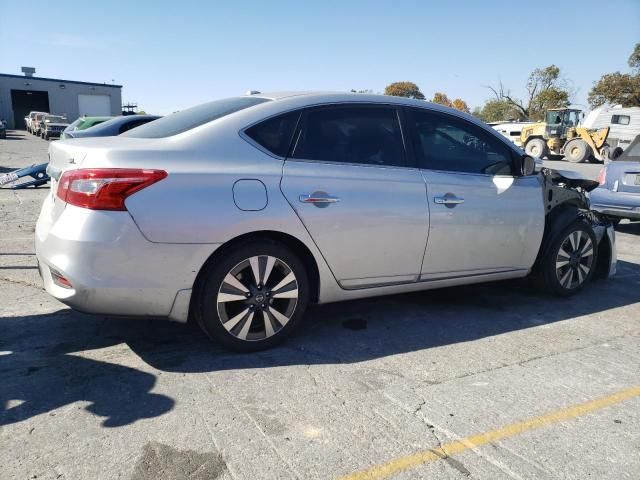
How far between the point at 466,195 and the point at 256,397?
2.25 meters

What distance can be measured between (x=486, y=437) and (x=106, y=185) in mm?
2393

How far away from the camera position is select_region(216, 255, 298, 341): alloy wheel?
3.29m

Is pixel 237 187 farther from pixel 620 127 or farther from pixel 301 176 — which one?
pixel 620 127

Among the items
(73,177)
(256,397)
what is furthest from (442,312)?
(73,177)

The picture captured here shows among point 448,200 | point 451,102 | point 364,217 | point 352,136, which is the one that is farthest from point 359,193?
point 451,102

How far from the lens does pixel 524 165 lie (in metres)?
4.45

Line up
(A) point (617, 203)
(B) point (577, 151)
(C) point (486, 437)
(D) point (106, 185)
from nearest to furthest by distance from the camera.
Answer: (C) point (486, 437), (D) point (106, 185), (A) point (617, 203), (B) point (577, 151)

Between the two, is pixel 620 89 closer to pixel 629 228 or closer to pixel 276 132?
pixel 629 228

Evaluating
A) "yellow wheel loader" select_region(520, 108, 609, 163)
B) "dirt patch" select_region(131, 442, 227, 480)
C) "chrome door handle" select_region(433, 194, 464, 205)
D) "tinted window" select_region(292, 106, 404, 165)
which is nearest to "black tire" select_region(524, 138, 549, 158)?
"yellow wheel loader" select_region(520, 108, 609, 163)

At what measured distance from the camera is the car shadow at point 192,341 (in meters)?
2.84

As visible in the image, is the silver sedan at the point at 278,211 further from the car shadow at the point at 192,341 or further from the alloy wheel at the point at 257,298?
the car shadow at the point at 192,341

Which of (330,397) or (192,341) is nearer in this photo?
(330,397)

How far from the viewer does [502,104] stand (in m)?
71.2

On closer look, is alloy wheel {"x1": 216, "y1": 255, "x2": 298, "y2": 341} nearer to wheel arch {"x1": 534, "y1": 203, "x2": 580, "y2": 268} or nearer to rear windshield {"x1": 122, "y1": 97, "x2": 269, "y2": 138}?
rear windshield {"x1": 122, "y1": 97, "x2": 269, "y2": 138}
